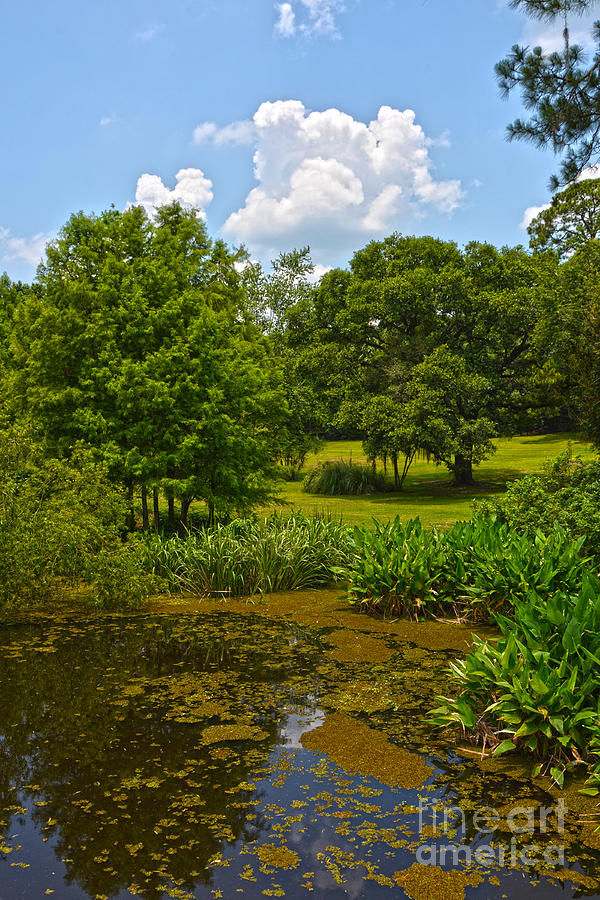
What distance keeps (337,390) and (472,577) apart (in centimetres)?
1914

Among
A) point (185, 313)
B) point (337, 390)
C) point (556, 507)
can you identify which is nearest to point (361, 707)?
point (556, 507)

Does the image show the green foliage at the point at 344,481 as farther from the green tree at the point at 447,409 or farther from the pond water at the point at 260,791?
the pond water at the point at 260,791

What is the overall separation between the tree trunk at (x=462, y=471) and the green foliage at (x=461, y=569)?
57.5ft

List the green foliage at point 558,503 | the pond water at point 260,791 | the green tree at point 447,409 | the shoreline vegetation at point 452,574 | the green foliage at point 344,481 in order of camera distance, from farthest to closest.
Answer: the green foliage at point 344,481
the green tree at point 447,409
the green foliage at point 558,503
the shoreline vegetation at point 452,574
the pond water at point 260,791

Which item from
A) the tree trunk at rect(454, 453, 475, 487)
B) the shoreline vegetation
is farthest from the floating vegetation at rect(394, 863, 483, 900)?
the tree trunk at rect(454, 453, 475, 487)

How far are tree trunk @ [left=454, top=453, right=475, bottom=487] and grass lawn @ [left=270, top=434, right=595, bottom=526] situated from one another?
0.48 m

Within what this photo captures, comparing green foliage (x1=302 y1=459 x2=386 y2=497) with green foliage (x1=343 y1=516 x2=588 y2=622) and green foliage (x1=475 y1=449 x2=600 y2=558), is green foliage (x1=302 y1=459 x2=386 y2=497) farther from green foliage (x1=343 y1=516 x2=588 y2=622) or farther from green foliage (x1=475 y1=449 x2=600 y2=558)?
green foliage (x1=343 y1=516 x2=588 y2=622)

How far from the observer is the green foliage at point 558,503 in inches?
359

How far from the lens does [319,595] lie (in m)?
10.2

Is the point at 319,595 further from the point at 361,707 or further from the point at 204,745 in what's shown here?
the point at 204,745

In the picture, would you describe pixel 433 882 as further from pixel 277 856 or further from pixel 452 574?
pixel 452 574

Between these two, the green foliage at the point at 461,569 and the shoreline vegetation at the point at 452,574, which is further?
the green foliage at the point at 461,569

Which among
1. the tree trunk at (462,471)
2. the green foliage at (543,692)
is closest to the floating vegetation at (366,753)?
the green foliage at (543,692)

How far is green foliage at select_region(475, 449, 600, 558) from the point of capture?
9.12m
